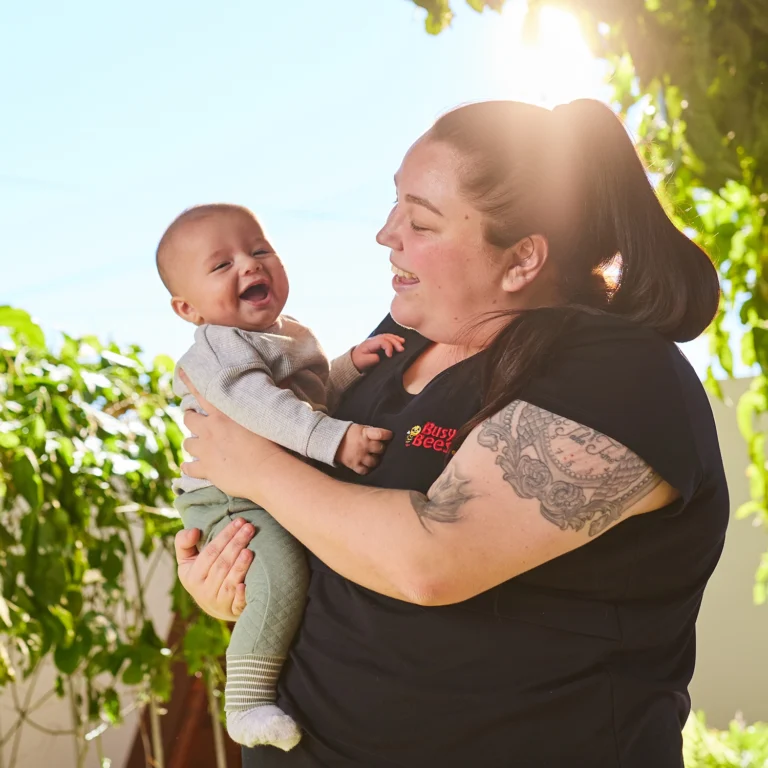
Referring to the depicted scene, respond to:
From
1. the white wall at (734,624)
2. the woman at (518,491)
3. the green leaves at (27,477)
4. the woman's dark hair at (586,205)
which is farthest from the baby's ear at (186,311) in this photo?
the white wall at (734,624)

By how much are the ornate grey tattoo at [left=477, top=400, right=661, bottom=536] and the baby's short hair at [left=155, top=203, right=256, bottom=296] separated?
0.74 metres

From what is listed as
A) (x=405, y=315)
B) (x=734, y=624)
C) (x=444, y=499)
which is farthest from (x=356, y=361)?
(x=734, y=624)

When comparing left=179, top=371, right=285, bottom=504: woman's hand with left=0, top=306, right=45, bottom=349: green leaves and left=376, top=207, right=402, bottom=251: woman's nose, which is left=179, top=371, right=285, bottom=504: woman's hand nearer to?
left=376, top=207, right=402, bottom=251: woman's nose

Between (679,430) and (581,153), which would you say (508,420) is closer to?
(679,430)

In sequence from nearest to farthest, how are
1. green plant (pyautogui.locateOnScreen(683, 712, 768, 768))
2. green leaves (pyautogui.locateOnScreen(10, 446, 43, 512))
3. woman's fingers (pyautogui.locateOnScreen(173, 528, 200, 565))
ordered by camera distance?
1. woman's fingers (pyautogui.locateOnScreen(173, 528, 200, 565))
2. green leaves (pyautogui.locateOnScreen(10, 446, 43, 512))
3. green plant (pyautogui.locateOnScreen(683, 712, 768, 768))

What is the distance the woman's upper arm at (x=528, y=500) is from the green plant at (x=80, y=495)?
1.52 metres

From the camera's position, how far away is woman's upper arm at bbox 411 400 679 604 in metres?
1.07

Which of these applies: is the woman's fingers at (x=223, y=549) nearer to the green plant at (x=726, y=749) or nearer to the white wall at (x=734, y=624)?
the green plant at (x=726, y=749)

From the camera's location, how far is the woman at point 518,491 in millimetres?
1086

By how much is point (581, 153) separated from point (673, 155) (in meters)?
1.13

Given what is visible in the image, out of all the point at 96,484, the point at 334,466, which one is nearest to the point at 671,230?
the point at 334,466

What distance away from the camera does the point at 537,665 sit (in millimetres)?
1147

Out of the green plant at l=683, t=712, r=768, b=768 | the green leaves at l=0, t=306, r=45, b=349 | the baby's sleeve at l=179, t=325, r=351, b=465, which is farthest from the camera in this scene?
the green plant at l=683, t=712, r=768, b=768

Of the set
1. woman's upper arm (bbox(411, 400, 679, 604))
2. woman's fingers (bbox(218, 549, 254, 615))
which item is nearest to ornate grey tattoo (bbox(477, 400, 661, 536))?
woman's upper arm (bbox(411, 400, 679, 604))
